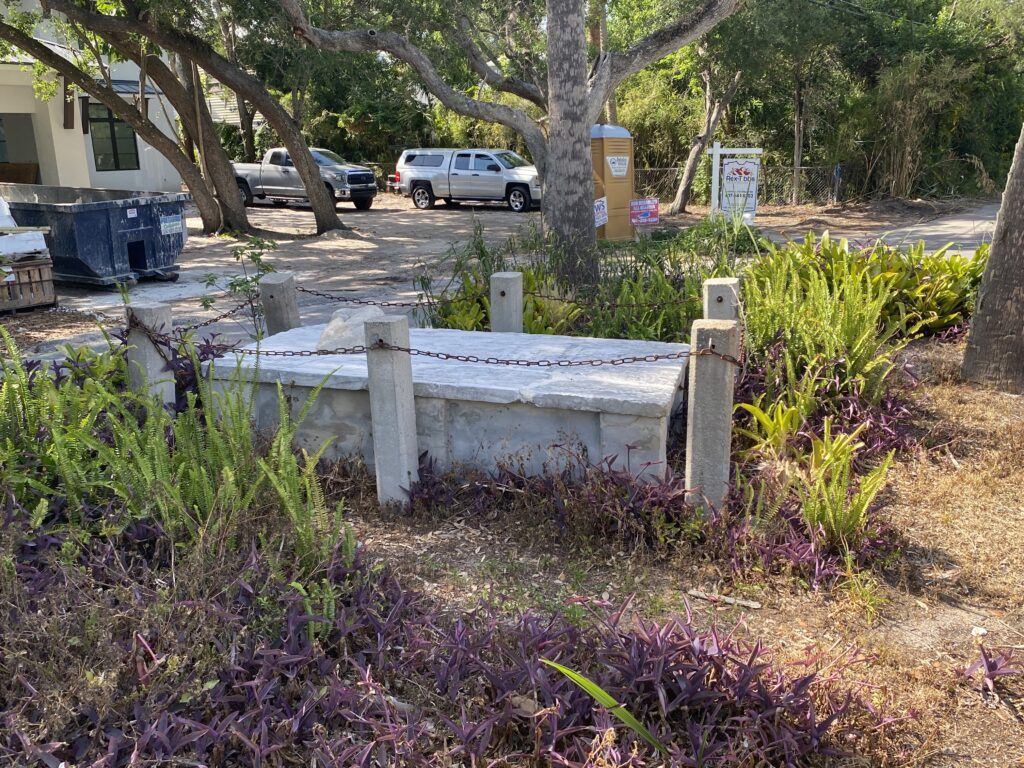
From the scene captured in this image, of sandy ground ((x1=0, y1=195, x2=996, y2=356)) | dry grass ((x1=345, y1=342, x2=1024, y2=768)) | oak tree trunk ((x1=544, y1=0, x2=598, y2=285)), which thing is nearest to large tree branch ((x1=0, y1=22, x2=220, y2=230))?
sandy ground ((x1=0, y1=195, x2=996, y2=356))

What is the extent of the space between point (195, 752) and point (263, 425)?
2847 mm

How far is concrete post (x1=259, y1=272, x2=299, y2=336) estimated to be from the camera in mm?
6332

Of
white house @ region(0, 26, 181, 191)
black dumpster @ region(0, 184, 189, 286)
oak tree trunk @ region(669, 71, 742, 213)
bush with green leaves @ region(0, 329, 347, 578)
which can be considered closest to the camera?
bush with green leaves @ region(0, 329, 347, 578)

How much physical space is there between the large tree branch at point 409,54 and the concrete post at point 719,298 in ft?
21.7

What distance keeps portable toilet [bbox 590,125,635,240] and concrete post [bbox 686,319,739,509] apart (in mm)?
11925

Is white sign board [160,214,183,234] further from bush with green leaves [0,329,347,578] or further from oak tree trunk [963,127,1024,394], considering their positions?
oak tree trunk [963,127,1024,394]

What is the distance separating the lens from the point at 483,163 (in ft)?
78.7

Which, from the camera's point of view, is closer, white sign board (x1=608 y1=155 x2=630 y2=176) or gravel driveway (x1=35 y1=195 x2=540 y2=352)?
gravel driveway (x1=35 y1=195 x2=540 y2=352)

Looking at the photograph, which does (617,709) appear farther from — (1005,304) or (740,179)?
(740,179)

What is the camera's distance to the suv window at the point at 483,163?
23844 millimetres

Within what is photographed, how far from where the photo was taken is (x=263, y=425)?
5.25 meters

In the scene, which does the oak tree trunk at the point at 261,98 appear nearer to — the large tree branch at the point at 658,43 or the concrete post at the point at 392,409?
the large tree branch at the point at 658,43

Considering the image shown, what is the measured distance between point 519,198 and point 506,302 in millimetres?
17822

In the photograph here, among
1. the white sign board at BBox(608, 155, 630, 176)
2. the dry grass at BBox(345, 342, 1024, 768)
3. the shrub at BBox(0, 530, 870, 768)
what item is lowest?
the dry grass at BBox(345, 342, 1024, 768)
